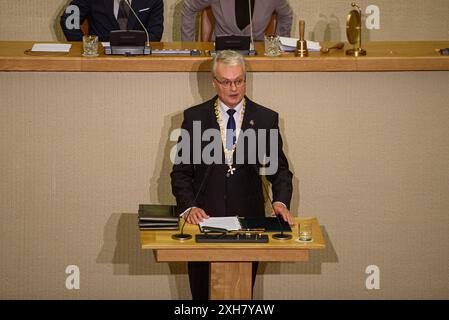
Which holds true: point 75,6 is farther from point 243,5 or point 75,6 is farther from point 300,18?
point 300,18

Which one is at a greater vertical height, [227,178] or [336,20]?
[336,20]

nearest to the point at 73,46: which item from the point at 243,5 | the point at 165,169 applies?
the point at 165,169

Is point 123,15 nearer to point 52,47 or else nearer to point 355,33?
point 52,47

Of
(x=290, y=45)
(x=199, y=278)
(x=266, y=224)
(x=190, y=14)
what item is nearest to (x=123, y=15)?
(x=190, y=14)

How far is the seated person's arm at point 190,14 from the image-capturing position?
632 centimetres

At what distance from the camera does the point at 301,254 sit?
4004 mm

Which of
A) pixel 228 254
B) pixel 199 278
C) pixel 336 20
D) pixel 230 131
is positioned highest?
pixel 336 20

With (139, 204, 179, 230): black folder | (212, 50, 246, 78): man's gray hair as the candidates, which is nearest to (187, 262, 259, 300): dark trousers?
(139, 204, 179, 230): black folder

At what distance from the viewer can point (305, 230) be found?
13.5 ft

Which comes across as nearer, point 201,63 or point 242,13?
point 201,63

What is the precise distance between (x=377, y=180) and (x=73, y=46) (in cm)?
182

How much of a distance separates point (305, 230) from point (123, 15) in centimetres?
274

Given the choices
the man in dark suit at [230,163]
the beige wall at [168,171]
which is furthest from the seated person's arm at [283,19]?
the man in dark suit at [230,163]

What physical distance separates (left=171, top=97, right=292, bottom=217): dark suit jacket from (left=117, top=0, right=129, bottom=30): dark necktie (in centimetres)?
195
